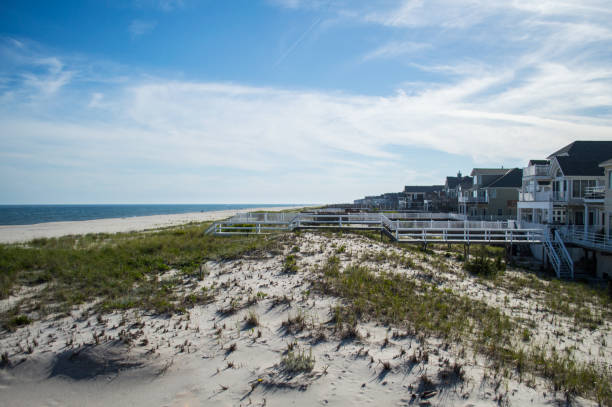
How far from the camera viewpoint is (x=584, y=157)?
3038 cm

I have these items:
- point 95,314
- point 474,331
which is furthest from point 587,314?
point 95,314

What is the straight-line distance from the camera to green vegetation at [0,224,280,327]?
34.4 ft

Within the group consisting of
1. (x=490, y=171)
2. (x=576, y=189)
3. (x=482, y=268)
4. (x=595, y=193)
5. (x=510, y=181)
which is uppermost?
(x=490, y=171)

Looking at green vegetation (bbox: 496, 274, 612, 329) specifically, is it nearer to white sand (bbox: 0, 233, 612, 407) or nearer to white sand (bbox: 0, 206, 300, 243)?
white sand (bbox: 0, 233, 612, 407)

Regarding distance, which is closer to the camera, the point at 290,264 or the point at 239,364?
the point at 239,364

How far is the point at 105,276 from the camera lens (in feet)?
43.3

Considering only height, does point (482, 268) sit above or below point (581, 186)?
below

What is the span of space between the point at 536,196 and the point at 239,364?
3327cm

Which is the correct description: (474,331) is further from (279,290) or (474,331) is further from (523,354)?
(279,290)

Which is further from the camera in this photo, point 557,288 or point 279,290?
point 557,288

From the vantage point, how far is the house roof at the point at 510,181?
161 feet

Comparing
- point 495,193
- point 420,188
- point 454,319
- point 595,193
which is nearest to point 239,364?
point 454,319

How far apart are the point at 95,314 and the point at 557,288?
1985 cm

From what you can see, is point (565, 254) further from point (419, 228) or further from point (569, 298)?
Result: point (569, 298)
